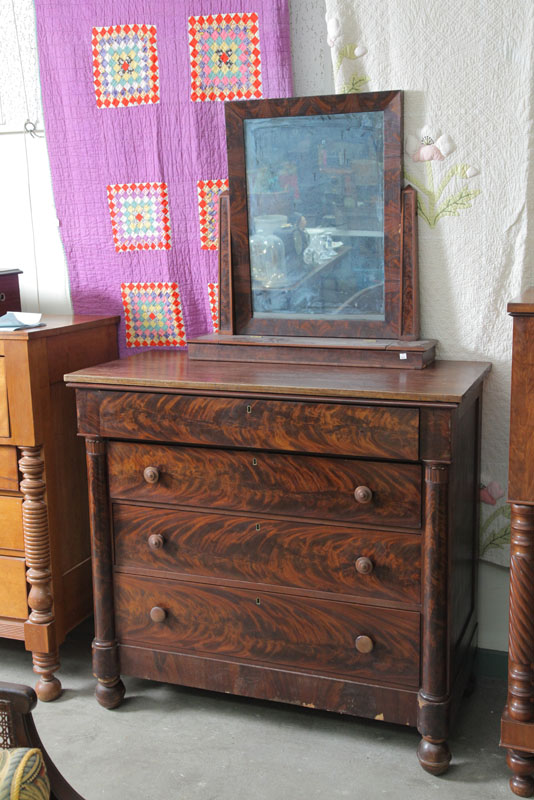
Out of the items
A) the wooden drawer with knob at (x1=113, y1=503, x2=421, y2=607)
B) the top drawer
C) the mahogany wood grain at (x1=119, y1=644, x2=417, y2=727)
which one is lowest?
the mahogany wood grain at (x1=119, y1=644, x2=417, y2=727)

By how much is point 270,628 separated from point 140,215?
134cm

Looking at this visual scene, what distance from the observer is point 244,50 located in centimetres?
254

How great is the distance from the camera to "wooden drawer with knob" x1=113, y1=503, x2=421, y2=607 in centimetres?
214

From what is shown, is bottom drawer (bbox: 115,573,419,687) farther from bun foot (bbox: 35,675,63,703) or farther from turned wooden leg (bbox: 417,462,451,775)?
bun foot (bbox: 35,675,63,703)

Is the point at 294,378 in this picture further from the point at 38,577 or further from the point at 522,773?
the point at 522,773

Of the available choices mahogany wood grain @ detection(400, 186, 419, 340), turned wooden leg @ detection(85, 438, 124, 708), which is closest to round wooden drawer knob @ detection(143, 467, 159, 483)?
turned wooden leg @ detection(85, 438, 124, 708)

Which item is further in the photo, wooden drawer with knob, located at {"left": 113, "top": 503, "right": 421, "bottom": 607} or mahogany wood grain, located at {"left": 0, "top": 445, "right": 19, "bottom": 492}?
mahogany wood grain, located at {"left": 0, "top": 445, "right": 19, "bottom": 492}

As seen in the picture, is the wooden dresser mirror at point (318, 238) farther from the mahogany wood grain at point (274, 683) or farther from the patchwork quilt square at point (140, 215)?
the mahogany wood grain at point (274, 683)

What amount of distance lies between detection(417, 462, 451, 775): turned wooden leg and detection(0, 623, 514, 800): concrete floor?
0.29 ft

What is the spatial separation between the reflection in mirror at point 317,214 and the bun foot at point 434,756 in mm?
1132

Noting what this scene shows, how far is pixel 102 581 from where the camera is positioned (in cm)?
242

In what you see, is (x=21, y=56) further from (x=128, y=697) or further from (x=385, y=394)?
(x=128, y=697)

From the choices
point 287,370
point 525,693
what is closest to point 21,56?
point 287,370

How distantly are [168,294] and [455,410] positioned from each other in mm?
1139
